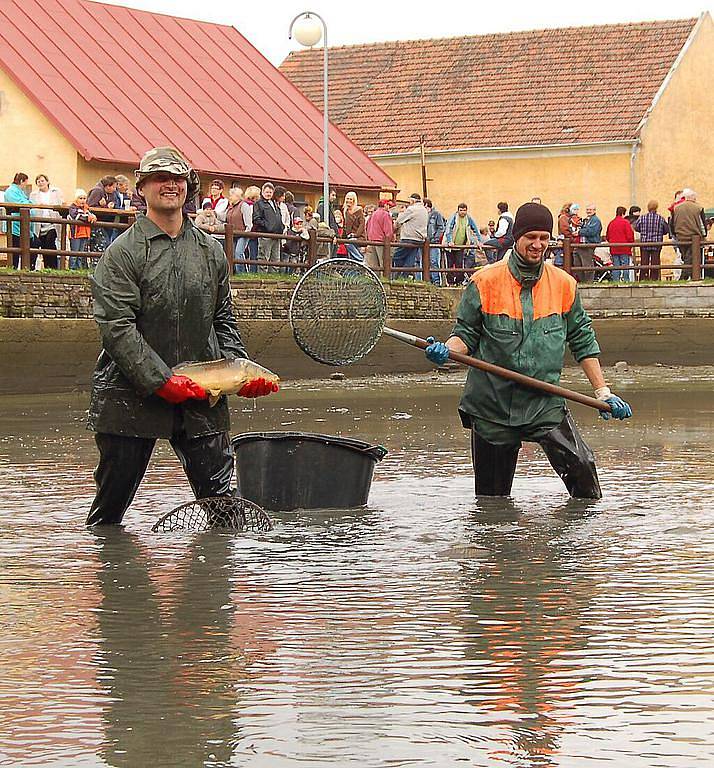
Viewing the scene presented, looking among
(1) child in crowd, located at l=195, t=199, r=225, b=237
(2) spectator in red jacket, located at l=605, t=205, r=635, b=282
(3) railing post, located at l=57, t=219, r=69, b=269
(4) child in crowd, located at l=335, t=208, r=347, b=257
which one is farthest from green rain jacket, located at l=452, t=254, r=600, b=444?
(2) spectator in red jacket, located at l=605, t=205, r=635, b=282

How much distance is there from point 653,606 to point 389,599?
3.46 feet

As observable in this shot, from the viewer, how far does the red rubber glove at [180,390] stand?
349 inches

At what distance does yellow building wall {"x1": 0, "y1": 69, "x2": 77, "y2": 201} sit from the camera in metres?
34.0

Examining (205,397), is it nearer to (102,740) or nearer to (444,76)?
(102,740)

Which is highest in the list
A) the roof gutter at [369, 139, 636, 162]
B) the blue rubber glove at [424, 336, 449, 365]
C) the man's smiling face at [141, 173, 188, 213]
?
the roof gutter at [369, 139, 636, 162]

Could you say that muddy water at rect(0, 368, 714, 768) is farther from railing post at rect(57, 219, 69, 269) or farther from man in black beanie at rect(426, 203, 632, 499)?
railing post at rect(57, 219, 69, 269)

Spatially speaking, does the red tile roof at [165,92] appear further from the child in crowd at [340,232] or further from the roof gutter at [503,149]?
the roof gutter at [503,149]

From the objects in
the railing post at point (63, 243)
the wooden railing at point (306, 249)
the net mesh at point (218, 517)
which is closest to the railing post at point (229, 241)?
the wooden railing at point (306, 249)

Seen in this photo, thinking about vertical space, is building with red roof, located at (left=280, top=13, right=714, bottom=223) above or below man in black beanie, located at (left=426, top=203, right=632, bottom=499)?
above

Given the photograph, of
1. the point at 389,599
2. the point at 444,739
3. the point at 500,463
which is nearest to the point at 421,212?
the point at 500,463

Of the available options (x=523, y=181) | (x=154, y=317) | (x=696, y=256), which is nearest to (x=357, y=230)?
(x=696, y=256)

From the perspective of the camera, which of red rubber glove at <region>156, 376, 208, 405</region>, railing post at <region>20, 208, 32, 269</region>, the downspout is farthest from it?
the downspout

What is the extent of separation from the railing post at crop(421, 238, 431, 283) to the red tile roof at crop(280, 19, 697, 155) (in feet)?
58.5

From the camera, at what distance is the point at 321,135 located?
135ft
